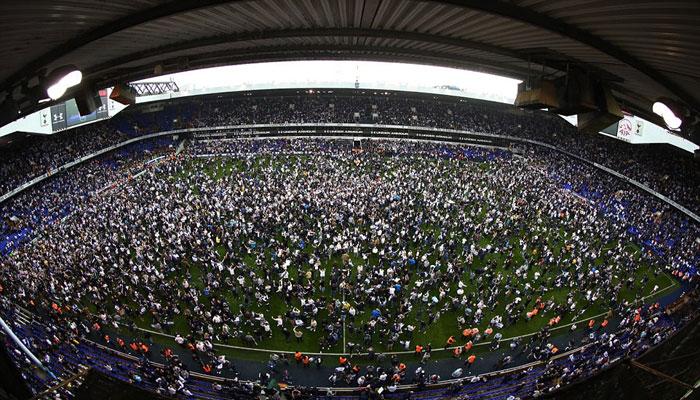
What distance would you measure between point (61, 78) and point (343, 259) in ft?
40.6

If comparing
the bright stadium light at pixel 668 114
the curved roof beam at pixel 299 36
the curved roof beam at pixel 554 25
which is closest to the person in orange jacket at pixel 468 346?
the bright stadium light at pixel 668 114

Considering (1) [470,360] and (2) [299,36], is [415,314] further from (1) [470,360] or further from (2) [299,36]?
(2) [299,36]

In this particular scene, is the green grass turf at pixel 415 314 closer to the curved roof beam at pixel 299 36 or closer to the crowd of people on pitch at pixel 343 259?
the crowd of people on pitch at pixel 343 259

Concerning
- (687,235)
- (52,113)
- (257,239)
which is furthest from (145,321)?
(687,235)

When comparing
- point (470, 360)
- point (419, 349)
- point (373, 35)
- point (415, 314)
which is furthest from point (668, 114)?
point (415, 314)

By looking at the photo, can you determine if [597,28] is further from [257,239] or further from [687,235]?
[687,235]

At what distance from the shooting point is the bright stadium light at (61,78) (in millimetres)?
6062

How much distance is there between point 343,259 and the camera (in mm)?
16625

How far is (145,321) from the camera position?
554 inches

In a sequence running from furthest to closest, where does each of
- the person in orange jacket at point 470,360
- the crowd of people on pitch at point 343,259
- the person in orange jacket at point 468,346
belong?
the crowd of people on pitch at point 343,259, the person in orange jacket at point 468,346, the person in orange jacket at point 470,360

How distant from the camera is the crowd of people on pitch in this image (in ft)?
44.3

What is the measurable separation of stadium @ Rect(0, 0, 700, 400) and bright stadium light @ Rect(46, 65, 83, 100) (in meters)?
0.04

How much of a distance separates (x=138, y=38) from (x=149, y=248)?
41.6 ft

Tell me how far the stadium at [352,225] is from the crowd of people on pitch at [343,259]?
0.44ft
